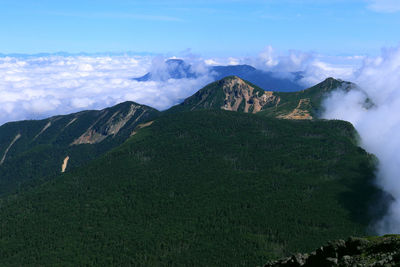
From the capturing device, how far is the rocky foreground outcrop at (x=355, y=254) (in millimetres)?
86938

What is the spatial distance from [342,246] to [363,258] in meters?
13.0

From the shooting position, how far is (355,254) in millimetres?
101125

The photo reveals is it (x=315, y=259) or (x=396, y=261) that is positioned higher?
(x=396, y=261)

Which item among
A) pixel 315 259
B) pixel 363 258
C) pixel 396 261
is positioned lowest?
pixel 315 259

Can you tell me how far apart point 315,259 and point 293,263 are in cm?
735

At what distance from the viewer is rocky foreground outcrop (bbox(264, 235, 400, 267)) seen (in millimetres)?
86938

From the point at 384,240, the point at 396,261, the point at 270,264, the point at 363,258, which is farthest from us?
the point at 270,264

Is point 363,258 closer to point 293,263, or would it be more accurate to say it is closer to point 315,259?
point 315,259

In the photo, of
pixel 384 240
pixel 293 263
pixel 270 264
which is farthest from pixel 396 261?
pixel 270 264

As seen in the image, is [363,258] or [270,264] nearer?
[363,258]

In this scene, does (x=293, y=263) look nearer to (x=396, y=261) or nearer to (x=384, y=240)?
(x=384, y=240)

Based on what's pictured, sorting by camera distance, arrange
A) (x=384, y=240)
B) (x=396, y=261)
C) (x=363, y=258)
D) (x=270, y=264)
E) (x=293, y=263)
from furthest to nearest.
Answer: (x=270, y=264) → (x=293, y=263) → (x=384, y=240) → (x=363, y=258) → (x=396, y=261)

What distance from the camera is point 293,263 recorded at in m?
108

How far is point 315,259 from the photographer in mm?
103688
